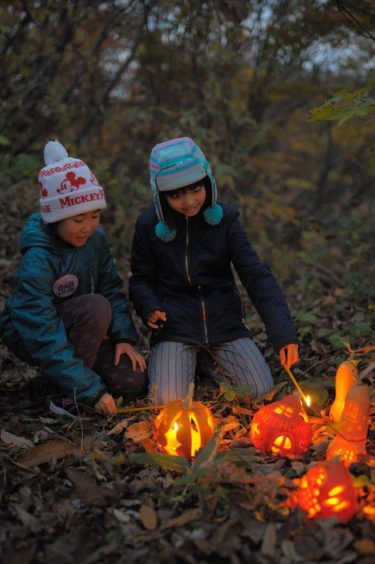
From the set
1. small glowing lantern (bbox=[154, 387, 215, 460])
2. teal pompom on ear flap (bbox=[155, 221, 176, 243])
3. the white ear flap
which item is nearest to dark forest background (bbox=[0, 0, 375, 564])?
small glowing lantern (bbox=[154, 387, 215, 460])

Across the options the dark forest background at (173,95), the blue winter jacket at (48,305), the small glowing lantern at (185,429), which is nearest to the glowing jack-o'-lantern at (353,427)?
the small glowing lantern at (185,429)

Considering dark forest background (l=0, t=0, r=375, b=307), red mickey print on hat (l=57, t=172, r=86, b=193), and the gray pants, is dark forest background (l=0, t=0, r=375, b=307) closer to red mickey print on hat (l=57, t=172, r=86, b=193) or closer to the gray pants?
the gray pants

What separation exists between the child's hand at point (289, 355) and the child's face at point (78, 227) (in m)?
1.25

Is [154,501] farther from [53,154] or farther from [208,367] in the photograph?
[53,154]

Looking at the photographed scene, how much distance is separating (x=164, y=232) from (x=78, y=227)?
0.54 metres

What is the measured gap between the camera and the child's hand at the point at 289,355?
328cm

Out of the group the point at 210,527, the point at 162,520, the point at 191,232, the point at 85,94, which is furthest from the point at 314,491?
the point at 85,94

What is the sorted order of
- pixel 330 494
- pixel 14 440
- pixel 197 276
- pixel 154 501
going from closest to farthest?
pixel 330 494
pixel 154 501
pixel 14 440
pixel 197 276

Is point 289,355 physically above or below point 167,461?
above

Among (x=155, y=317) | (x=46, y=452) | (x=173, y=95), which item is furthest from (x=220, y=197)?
(x=46, y=452)

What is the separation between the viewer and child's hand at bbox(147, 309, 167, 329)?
361cm

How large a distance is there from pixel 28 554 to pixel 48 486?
1.53 feet

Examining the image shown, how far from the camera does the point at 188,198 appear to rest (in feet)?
11.2

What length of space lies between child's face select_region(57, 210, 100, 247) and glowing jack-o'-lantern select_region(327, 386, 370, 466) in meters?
1.69
